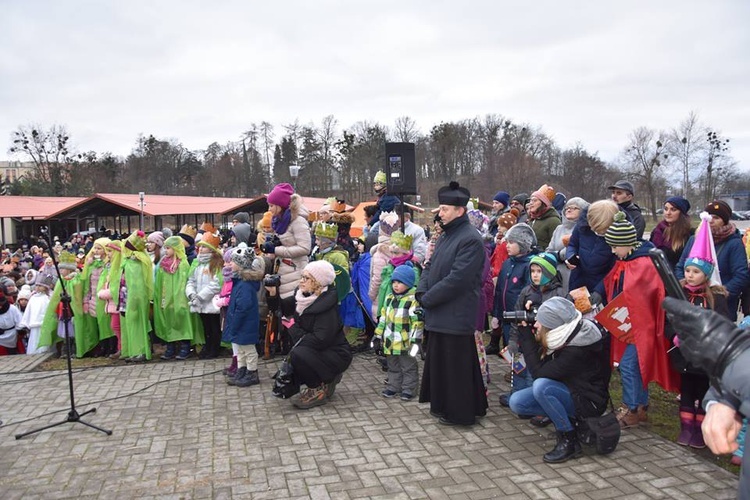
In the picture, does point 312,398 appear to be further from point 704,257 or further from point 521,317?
point 704,257

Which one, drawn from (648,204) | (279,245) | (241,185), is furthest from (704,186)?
(279,245)

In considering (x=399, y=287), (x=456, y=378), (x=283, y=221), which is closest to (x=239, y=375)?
(x=283, y=221)

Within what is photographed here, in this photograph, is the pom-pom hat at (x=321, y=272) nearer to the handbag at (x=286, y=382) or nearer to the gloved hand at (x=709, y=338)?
the handbag at (x=286, y=382)

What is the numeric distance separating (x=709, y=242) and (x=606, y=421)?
5.55 feet

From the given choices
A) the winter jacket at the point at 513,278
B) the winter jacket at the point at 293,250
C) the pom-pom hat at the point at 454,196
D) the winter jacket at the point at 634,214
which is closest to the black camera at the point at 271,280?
the winter jacket at the point at 293,250

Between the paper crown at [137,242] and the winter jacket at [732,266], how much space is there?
6872mm

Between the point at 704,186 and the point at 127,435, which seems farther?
the point at 704,186

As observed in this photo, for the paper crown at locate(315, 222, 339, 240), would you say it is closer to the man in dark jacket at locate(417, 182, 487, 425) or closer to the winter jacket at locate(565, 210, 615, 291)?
the man in dark jacket at locate(417, 182, 487, 425)

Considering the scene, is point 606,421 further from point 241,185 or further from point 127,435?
point 241,185

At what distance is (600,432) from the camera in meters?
4.41

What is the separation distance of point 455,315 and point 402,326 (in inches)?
37.1

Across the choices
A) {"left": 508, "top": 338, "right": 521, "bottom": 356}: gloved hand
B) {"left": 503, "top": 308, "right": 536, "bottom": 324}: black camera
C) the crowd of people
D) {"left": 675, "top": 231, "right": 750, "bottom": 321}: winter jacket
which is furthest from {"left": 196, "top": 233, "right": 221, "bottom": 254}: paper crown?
{"left": 675, "top": 231, "right": 750, "bottom": 321}: winter jacket

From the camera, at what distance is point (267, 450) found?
4.75 m

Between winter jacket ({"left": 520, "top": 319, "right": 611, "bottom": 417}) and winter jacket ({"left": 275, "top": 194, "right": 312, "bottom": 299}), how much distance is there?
3499mm
